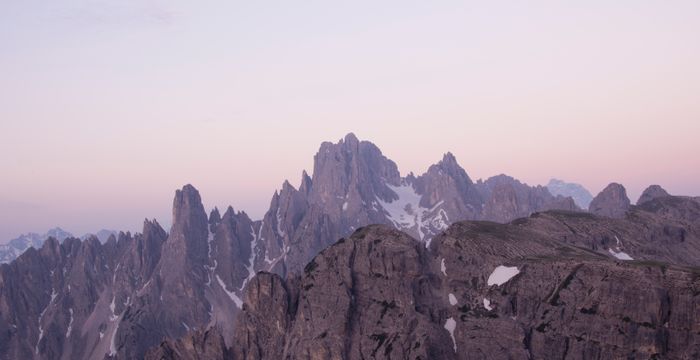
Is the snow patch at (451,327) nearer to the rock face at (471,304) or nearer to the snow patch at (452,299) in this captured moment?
the rock face at (471,304)

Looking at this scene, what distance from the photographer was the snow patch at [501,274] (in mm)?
171500

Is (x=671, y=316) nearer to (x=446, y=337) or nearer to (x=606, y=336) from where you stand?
(x=606, y=336)

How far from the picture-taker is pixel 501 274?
570 ft

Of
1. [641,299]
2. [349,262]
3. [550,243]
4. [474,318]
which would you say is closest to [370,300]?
[349,262]

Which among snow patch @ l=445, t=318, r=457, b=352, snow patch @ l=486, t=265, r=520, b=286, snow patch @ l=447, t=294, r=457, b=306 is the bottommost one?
snow patch @ l=445, t=318, r=457, b=352

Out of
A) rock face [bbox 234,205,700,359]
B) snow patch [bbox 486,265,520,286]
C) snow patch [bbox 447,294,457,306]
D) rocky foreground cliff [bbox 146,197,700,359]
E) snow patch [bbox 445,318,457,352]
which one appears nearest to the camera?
rocky foreground cliff [bbox 146,197,700,359]

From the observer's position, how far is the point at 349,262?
18988 cm

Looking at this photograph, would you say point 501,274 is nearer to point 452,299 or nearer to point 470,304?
point 470,304

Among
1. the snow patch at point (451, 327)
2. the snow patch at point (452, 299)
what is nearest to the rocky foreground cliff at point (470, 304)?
the snow patch at point (452, 299)

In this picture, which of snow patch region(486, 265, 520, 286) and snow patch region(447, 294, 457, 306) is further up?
snow patch region(486, 265, 520, 286)

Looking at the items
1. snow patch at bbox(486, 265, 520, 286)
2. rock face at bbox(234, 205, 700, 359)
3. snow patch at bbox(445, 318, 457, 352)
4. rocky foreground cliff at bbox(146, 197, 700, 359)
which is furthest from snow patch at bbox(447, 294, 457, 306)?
snow patch at bbox(486, 265, 520, 286)

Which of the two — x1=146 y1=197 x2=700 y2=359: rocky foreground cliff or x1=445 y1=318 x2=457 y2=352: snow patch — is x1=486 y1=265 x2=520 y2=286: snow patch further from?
x1=445 y1=318 x2=457 y2=352: snow patch

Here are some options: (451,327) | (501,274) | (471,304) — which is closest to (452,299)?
(471,304)

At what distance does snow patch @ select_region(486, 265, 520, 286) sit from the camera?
17150 cm
